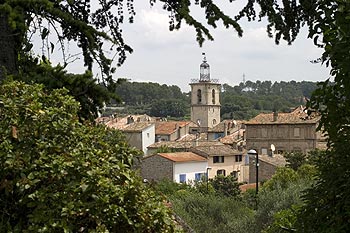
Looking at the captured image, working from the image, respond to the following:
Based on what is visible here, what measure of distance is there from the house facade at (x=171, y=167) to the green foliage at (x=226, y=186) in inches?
205

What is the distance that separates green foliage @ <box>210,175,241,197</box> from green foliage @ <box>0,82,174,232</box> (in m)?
32.2

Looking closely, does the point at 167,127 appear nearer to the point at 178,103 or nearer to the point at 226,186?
the point at 226,186

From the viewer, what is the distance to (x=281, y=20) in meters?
6.04

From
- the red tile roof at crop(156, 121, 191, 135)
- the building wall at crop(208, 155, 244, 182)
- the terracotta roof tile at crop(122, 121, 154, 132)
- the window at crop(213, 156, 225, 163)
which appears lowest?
the building wall at crop(208, 155, 244, 182)

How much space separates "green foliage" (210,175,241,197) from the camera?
3612 cm

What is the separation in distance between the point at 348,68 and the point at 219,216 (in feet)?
71.7

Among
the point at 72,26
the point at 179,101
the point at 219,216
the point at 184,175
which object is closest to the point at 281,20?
the point at 72,26

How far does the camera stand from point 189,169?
154 ft

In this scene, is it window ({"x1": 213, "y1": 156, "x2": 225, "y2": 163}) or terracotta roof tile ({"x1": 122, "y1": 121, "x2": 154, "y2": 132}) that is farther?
terracotta roof tile ({"x1": 122, "y1": 121, "x2": 154, "y2": 132})

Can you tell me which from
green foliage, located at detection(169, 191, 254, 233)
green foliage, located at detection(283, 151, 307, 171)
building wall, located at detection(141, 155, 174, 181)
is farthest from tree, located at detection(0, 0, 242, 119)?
building wall, located at detection(141, 155, 174, 181)

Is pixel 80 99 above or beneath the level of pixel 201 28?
beneath

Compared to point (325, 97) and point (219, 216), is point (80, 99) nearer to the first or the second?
point (325, 97)

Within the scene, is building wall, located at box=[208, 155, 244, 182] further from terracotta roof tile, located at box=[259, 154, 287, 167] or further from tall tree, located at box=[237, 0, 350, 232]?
tall tree, located at box=[237, 0, 350, 232]

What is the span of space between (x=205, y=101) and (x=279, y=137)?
3056 cm
